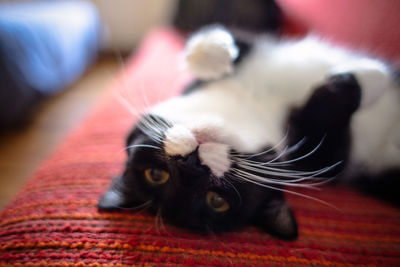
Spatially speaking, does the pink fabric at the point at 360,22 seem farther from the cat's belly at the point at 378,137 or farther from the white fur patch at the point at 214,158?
the white fur patch at the point at 214,158

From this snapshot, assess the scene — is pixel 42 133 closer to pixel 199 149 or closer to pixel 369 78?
pixel 199 149

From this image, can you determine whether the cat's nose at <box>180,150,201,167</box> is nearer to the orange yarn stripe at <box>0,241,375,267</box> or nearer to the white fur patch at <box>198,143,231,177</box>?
the white fur patch at <box>198,143,231,177</box>

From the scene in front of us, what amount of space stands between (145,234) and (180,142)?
7.4 inches

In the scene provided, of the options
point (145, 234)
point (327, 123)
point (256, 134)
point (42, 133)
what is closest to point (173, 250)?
point (145, 234)

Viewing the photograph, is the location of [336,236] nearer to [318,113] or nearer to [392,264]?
[392,264]

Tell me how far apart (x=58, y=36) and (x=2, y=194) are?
894mm

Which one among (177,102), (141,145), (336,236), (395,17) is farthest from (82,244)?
(395,17)

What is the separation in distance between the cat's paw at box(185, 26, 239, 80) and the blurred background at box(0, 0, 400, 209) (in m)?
0.20

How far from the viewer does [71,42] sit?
5.20 feet

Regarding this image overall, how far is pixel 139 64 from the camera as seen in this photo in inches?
43.5

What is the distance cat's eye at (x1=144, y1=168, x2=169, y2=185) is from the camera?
498mm

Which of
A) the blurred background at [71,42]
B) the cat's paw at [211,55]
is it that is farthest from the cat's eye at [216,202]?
the blurred background at [71,42]

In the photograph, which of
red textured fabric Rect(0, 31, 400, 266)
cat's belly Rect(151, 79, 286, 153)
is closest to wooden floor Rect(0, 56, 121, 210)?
red textured fabric Rect(0, 31, 400, 266)

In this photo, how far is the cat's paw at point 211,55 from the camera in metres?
0.61
